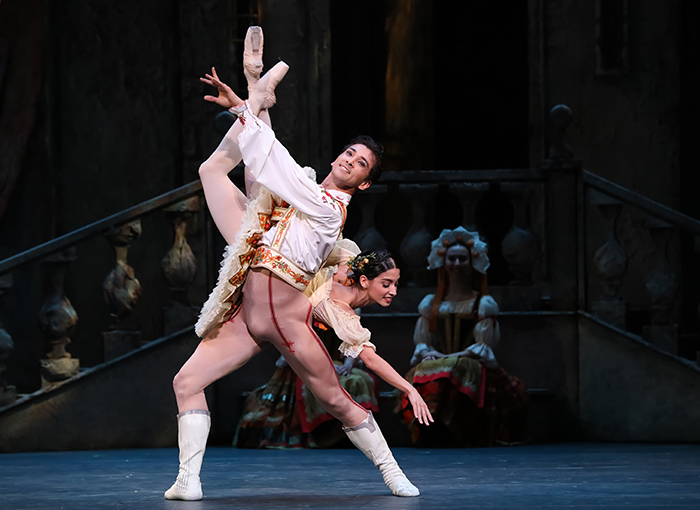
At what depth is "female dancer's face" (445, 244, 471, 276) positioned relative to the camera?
661 cm

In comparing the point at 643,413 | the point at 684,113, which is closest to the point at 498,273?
the point at 684,113

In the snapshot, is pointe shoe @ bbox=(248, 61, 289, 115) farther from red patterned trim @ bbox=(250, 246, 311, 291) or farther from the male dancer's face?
red patterned trim @ bbox=(250, 246, 311, 291)

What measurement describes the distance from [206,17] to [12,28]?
142 centimetres

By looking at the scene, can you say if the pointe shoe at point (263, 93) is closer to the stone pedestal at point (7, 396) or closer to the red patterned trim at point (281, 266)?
the red patterned trim at point (281, 266)

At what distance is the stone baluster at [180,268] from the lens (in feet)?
22.8

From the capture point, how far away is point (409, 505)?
420cm

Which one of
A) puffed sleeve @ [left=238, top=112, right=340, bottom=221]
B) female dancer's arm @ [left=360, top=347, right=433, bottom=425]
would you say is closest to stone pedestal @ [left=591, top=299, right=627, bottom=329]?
female dancer's arm @ [left=360, top=347, right=433, bottom=425]

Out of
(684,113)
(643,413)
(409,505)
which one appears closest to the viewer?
(409,505)

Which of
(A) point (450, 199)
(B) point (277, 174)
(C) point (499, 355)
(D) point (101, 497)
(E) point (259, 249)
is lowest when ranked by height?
(D) point (101, 497)

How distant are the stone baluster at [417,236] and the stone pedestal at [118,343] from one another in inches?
68.5

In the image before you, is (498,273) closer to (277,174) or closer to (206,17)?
(206,17)

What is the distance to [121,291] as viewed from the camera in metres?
6.86

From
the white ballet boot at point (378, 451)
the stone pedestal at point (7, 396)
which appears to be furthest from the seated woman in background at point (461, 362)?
the stone pedestal at point (7, 396)

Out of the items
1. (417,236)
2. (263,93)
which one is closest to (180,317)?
(417,236)
